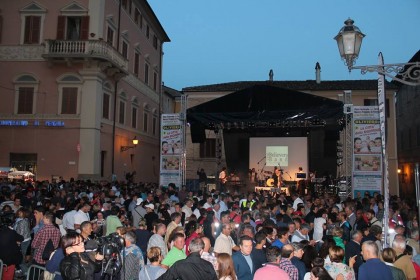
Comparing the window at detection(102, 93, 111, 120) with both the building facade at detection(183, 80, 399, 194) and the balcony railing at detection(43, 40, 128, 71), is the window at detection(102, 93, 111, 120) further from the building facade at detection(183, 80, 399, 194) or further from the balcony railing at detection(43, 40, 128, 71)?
the building facade at detection(183, 80, 399, 194)

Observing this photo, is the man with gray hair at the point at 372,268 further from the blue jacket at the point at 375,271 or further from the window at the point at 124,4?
the window at the point at 124,4

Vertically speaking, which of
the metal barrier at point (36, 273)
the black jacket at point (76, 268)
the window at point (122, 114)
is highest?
the window at point (122, 114)

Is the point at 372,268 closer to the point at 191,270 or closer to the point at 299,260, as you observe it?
the point at 299,260

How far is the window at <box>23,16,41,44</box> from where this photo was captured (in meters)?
22.7

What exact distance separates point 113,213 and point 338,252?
546 cm

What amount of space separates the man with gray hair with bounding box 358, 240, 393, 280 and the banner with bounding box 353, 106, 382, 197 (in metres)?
13.0

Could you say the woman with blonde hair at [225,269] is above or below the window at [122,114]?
below

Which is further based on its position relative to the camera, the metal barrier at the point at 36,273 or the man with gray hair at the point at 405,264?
the metal barrier at the point at 36,273

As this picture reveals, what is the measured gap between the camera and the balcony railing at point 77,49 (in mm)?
21328

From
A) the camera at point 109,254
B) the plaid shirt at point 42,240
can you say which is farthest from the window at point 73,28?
the camera at point 109,254

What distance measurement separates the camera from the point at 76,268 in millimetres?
4332

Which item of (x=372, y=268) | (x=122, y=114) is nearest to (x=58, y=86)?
(x=122, y=114)

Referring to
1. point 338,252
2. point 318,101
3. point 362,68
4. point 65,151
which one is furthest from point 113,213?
point 65,151

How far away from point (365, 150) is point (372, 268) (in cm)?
1342
